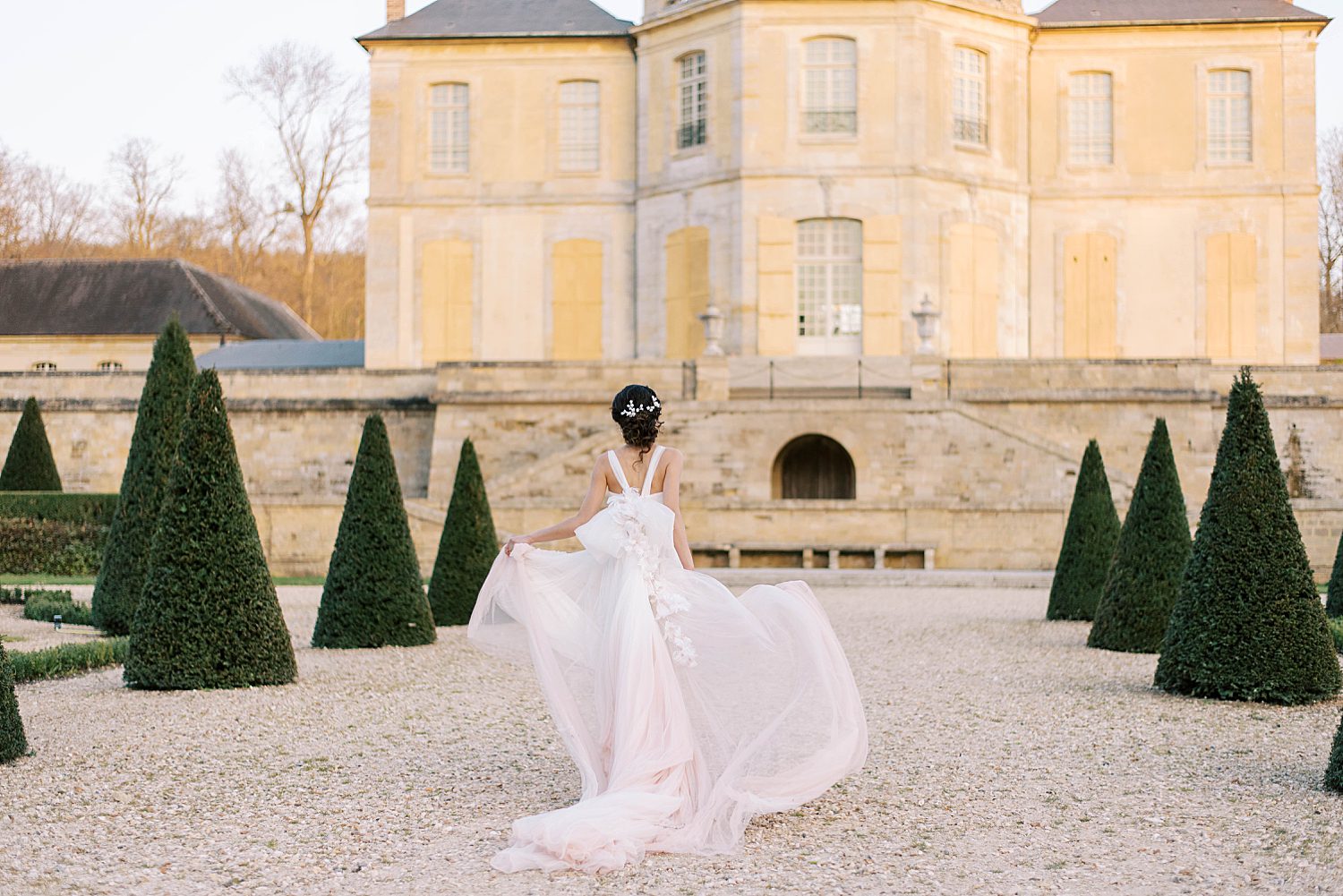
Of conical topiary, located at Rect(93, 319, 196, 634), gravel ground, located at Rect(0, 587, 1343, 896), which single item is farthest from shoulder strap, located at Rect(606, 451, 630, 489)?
conical topiary, located at Rect(93, 319, 196, 634)

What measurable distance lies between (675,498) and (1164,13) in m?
25.0

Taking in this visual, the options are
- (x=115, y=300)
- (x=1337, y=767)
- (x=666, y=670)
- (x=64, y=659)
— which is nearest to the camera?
(x=666, y=670)

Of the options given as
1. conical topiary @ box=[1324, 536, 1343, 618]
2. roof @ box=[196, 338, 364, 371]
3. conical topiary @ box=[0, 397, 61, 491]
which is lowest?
conical topiary @ box=[1324, 536, 1343, 618]

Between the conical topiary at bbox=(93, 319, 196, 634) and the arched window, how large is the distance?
1179cm

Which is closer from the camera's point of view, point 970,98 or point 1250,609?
point 1250,609

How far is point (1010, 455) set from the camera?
2055 cm

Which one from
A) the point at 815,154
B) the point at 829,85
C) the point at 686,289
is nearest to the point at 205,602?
the point at 686,289

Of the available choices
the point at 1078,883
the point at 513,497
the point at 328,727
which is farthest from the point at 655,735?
the point at 513,497

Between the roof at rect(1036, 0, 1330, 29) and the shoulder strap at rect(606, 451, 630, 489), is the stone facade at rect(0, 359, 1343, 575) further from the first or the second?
the shoulder strap at rect(606, 451, 630, 489)

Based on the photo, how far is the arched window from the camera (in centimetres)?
2269

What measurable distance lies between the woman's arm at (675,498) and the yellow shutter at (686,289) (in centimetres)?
2013

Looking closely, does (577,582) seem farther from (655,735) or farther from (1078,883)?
(1078,883)

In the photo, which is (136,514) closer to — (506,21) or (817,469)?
(817,469)

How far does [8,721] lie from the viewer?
654 centimetres
